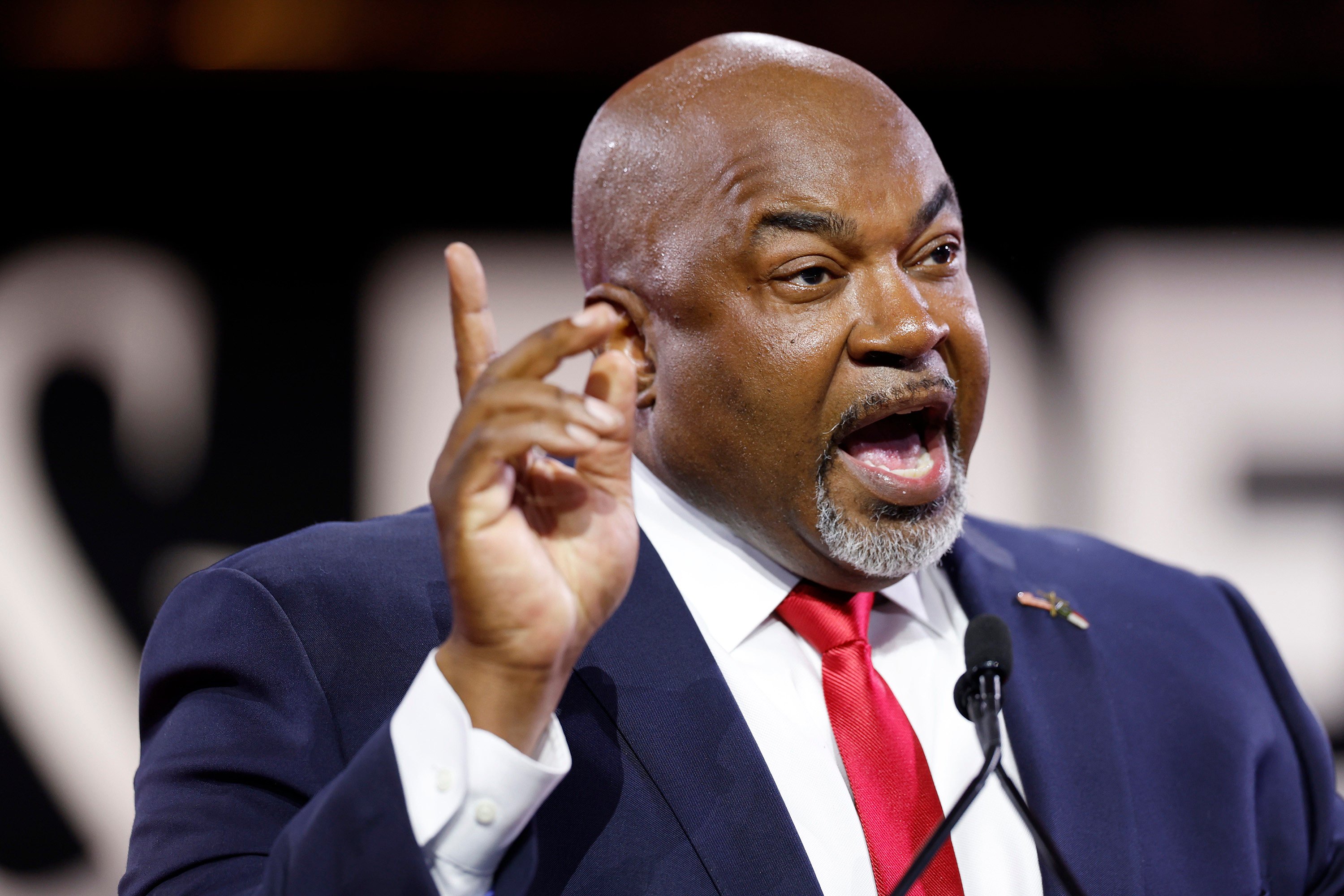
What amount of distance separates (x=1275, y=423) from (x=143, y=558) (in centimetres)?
271

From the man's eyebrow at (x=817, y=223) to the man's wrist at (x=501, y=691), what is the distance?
2.34 ft

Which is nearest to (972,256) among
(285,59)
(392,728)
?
(285,59)

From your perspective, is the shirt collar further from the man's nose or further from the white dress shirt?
the man's nose

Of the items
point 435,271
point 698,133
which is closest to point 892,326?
point 698,133

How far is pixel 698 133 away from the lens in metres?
1.73

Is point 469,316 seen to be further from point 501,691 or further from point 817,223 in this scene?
point 817,223

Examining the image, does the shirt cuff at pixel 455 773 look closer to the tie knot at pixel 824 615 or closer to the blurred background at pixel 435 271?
the tie knot at pixel 824 615

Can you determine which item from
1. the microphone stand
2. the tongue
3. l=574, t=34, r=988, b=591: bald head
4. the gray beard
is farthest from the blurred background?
the microphone stand

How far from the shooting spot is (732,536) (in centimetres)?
178

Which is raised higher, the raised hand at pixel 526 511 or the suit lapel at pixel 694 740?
the raised hand at pixel 526 511

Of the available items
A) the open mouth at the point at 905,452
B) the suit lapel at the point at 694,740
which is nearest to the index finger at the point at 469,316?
the suit lapel at the point at 694,740

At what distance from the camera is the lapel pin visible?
1.87m

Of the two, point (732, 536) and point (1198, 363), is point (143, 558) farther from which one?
point (1198, 363)

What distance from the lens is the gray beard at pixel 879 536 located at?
63.6 inches
